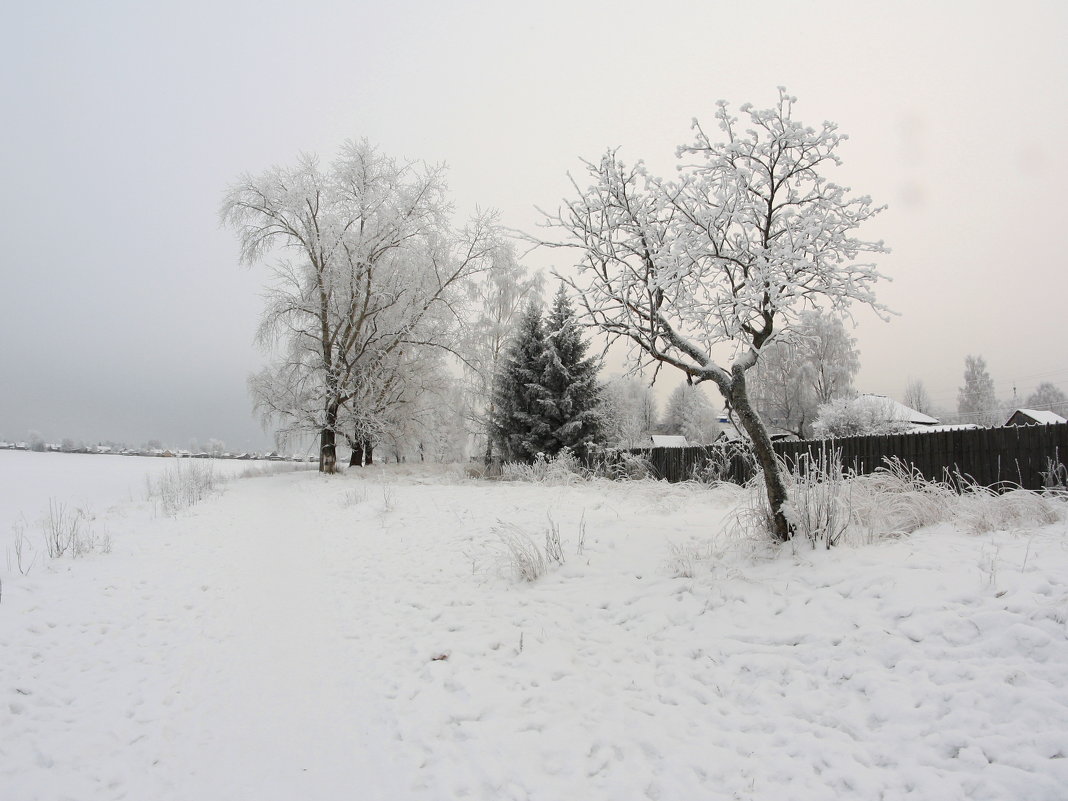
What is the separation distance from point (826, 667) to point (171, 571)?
7.13 m

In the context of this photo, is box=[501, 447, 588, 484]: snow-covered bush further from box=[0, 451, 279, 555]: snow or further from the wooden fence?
box=[0, 451, 279, 555]: snow

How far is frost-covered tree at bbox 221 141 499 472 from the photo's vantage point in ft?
61.1

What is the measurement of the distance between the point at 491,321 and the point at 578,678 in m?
20.9

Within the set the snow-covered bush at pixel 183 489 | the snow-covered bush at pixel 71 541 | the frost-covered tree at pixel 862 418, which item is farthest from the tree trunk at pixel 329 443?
the frost-covered tree at pixel 862 418

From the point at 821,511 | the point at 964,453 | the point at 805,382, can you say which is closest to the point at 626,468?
the point at 964,453

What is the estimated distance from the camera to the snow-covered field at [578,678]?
8.76 ft

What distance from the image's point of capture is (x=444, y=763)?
10.0 feet

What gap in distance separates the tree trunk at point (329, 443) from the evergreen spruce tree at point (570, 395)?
7.61 m

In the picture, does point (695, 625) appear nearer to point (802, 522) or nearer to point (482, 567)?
point (802, 522)

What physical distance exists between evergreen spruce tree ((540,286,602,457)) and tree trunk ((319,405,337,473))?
25.0ft

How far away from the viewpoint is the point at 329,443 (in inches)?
751

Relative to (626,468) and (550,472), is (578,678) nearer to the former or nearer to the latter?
(550,472)

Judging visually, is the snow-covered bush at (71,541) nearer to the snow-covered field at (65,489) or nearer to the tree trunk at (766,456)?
the snow-covered field at (65,489)

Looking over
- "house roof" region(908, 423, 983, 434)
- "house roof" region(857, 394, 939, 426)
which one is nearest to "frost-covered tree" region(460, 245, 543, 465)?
"house roof" region(908, 423, 983, 434)
